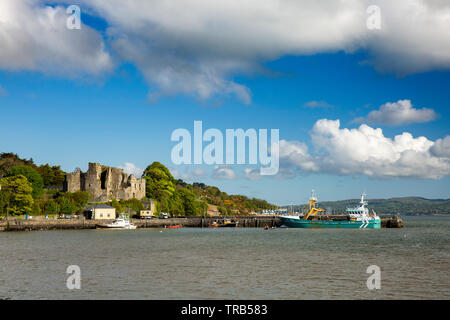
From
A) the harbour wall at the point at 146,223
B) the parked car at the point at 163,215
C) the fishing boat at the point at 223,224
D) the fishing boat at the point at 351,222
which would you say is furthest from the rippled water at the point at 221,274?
the parked car at the point at 163,215

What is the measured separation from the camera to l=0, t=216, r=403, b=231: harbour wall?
74213 millimetres

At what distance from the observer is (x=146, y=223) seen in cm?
9350

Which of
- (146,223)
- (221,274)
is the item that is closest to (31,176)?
(146,223)

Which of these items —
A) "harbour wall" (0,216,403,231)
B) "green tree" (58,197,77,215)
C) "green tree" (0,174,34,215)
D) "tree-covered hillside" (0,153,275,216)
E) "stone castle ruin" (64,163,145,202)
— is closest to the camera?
"harbour wall" (0,216,403,231)

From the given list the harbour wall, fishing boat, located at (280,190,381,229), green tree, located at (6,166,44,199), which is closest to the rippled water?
the harbour wall

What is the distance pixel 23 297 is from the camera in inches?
806

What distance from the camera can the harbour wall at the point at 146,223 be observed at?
243 ft

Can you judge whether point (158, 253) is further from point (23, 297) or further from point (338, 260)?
point (23, 297)

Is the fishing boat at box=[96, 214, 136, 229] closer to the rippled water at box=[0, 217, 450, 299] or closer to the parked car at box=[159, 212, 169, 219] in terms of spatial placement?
the parked car at box=[159, 212, 169, 219]

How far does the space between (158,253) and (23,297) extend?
1925 centimetres

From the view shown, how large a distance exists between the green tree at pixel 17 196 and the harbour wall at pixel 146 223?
439 centimetres

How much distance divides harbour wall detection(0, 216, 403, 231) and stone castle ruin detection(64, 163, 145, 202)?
1192 cm
